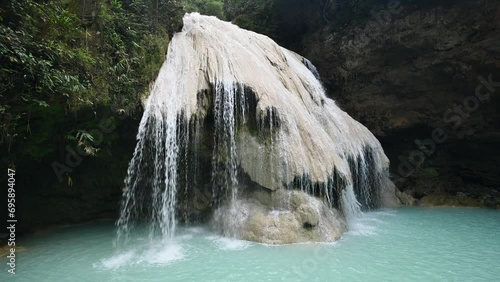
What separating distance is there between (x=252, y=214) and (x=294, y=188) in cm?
125

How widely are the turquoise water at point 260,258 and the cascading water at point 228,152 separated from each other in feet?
2.55

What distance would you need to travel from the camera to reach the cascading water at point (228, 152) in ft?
29.5

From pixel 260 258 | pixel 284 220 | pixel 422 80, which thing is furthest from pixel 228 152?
pixel 422 80

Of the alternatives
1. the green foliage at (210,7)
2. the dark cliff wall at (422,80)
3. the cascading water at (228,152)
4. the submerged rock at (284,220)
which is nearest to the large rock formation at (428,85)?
the dark cliff wall at (422,80)

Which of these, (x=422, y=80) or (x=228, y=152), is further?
(x=422, y=80)

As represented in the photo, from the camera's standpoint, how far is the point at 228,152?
941 cm

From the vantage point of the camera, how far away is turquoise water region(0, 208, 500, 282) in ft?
20.7

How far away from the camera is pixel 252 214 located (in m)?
8.78

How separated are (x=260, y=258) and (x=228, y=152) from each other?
318 cm

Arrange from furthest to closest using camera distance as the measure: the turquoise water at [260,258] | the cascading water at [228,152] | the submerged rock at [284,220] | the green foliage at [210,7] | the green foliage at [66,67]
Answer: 1. the green foliage at [210,7]
2. the cascading water at [228,152]
3. the submerged rock at [284,220]
4. the green foliage at [66,67]
5. the turquoise water at [260,258]

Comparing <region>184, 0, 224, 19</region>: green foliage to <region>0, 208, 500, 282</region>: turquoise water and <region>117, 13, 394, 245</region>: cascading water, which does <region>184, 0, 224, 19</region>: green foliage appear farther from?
<region>0, 208, 500, 282</region>: turquoise water
